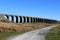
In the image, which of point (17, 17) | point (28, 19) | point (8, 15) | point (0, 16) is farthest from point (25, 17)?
point (0, 16)

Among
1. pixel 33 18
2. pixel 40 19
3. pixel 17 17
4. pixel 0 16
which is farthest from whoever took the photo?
pixel 40 19

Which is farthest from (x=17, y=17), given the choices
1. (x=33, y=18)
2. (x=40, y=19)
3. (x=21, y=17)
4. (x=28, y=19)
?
(x=40, y=19)

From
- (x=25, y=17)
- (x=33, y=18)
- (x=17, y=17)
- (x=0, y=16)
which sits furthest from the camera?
(x=33, y=18)

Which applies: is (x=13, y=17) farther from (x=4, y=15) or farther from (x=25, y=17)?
(x=25, y=17)

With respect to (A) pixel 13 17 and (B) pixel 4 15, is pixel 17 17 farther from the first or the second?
(B) pixel 4 15

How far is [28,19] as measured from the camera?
363 ft

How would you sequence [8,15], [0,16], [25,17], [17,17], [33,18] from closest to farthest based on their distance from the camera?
[0,16] < [8,15] < [17,17] < [25,17] < [33,18]

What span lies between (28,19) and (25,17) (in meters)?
3.58

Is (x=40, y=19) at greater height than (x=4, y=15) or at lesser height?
lesser

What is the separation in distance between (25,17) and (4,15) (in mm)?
26960

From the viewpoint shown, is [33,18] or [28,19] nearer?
[28,19]

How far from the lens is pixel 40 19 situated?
13588 cm

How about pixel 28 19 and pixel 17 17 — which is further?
pixel 28 19

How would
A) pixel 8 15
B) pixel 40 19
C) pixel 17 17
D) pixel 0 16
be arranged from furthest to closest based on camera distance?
pixel 40 19, pixel 17 17, pixel 8 15, pixel 0 16
